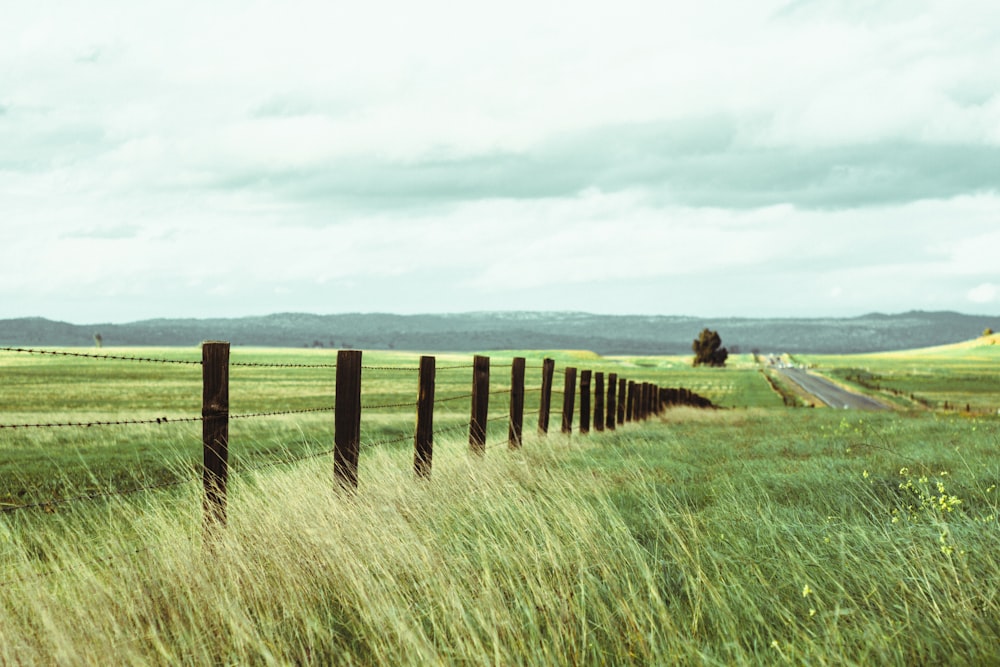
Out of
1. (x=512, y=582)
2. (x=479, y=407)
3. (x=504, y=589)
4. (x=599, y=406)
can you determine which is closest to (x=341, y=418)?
(x=504, y=589)

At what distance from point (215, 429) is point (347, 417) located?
5.00 ft

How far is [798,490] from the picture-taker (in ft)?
26.3

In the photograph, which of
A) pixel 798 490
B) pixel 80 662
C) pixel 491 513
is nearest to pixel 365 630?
pixel 80 662

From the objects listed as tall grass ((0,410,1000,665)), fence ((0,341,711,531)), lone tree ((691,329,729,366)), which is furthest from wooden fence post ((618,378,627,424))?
lone tree ((691,329,729,366))

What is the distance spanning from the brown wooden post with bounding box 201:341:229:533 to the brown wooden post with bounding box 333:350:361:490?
134 centimetres

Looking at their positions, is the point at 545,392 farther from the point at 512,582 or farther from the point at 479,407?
the point at 512,582

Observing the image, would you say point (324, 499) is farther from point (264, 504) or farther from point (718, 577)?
point (718, 577)

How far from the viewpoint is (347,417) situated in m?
7.30

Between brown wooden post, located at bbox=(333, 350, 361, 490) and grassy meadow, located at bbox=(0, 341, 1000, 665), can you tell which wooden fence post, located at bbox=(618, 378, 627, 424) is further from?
brown wooden post, located at bbox=(333, 350, 361, 490)

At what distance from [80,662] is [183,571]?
3.80ft

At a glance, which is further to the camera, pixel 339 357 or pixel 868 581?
pixel 339 357

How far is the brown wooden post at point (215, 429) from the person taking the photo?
19.2 feet

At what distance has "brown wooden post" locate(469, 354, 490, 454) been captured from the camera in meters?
10.4

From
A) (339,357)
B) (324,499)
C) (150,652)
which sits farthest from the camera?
(339,357)
